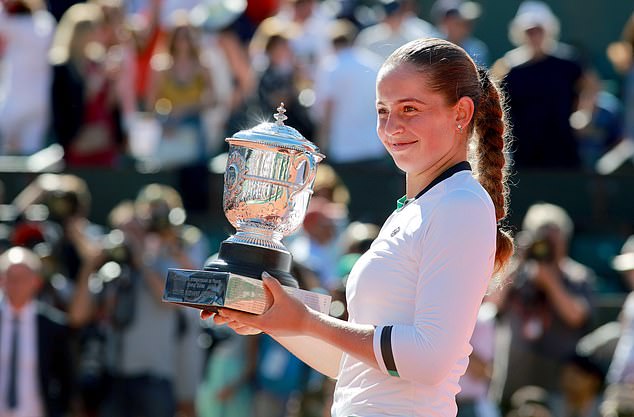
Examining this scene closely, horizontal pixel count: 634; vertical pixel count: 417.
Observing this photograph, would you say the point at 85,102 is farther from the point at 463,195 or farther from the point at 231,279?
the point at 463,195

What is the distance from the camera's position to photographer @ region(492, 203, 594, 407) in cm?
793

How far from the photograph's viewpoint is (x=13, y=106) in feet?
35.9

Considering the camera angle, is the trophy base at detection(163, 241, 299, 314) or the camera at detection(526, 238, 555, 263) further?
the camera at detection(526, 238, 555, 263)

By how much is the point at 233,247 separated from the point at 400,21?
25.3 ft

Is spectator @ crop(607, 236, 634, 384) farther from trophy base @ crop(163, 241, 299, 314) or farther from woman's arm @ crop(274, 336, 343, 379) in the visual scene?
trophy base @ crop(163, 241, 299, 314)

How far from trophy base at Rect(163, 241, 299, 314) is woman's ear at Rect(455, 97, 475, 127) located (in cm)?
55

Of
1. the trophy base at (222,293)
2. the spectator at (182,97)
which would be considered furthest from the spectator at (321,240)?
the trophy base at (222,293)

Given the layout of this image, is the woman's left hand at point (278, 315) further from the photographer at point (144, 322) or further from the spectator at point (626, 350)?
the photographer at point (144, 322)

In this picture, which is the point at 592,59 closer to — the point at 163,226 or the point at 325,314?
the point at 163,226

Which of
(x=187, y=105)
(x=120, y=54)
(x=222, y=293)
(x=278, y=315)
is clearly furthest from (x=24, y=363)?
(x=278, y=315)

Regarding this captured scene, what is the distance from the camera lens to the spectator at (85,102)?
34.3 feet

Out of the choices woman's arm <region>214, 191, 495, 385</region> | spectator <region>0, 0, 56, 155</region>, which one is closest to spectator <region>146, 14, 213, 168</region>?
spectator <region>0, 0, 56, 155</region>

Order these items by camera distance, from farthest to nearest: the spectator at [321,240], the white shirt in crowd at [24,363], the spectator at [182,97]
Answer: the spectator at [182,97], the spectator at [321,240], the white shirt in crowd at [24,363]

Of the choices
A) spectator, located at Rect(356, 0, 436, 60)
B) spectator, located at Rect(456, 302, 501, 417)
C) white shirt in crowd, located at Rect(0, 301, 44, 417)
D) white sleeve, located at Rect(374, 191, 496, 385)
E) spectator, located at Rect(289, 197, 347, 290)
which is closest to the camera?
white sleeve, located at Rect(374, 191, 496, 385)
